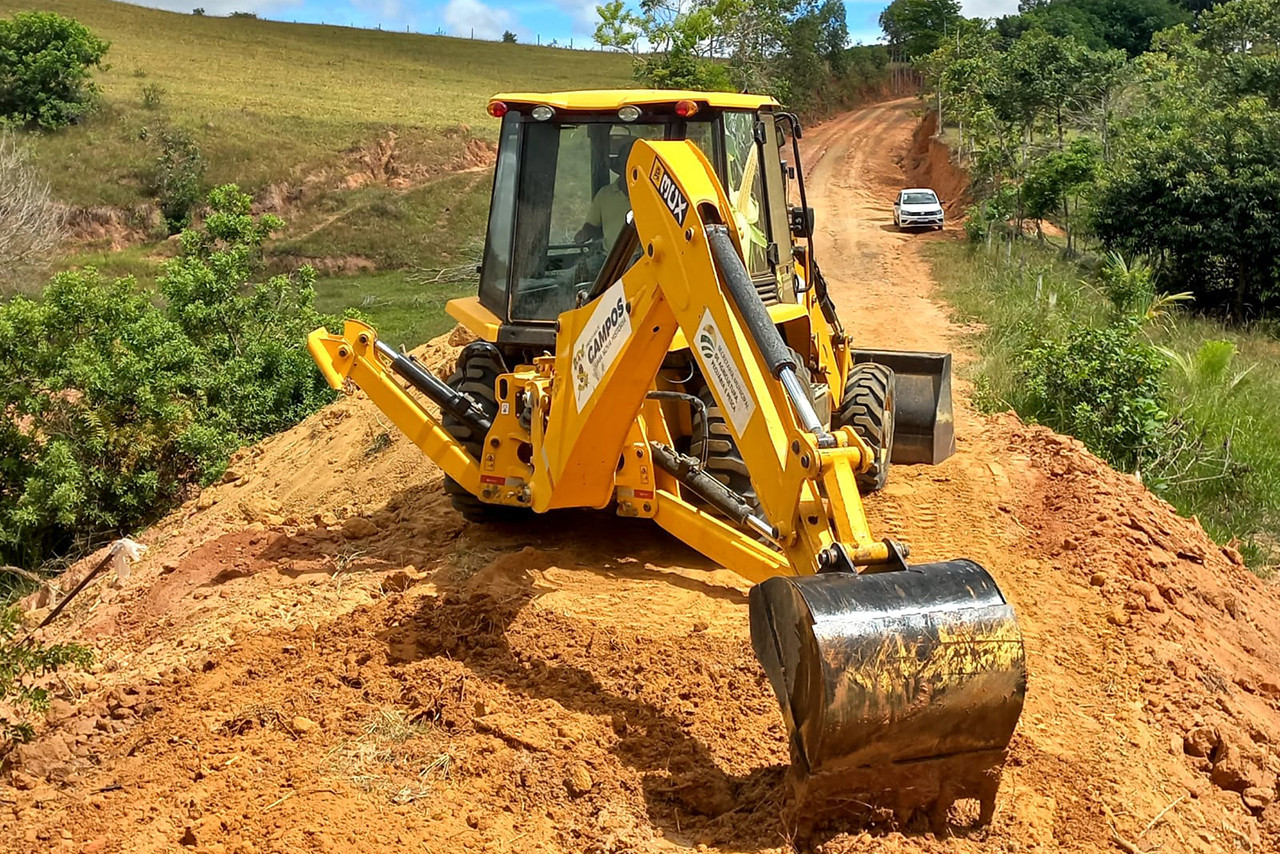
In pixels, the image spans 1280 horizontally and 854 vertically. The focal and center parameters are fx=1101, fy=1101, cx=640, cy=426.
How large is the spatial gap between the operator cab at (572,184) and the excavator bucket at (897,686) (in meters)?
3.38

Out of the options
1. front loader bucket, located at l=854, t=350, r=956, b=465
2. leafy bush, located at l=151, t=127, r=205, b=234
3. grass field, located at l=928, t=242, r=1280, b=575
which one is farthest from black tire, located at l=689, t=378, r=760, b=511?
leafy bush, located at l=151, t=127, r=205, b=234

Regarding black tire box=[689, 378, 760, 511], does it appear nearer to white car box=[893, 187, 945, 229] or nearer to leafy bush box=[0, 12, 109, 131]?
white car box=[893, 187, 945, 229]

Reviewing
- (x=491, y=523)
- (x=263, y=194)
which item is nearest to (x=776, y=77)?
(x=263, y=194)

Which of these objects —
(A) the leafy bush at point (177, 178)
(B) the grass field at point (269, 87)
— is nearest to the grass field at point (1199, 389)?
(A) the leafy bush at point (177, 178)

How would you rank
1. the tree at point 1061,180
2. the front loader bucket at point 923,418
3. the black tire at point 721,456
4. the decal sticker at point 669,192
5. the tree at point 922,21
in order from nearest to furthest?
the decal sticker at point 669,192 → the black tire at point 721,456 → the front loader bucket at point 923,418 → the tree at point 1061,180 → the tree at point 922,21

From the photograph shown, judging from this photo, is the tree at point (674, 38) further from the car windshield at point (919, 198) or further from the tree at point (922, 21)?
the tree at point (922, 21)

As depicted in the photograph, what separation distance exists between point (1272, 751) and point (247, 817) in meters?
4.39

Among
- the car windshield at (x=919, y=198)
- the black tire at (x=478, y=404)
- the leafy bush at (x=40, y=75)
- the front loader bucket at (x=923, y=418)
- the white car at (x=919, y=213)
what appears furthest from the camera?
the leafy bush at (x=40, y=75)

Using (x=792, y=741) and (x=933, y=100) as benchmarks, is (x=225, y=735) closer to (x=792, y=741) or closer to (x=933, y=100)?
(x=792, y=741)

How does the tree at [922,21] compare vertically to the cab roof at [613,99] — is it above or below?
above

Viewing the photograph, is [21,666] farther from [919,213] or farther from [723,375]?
A: [919,213]

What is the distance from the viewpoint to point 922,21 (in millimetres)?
64938

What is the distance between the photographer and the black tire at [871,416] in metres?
7.81

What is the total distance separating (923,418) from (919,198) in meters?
21.7
